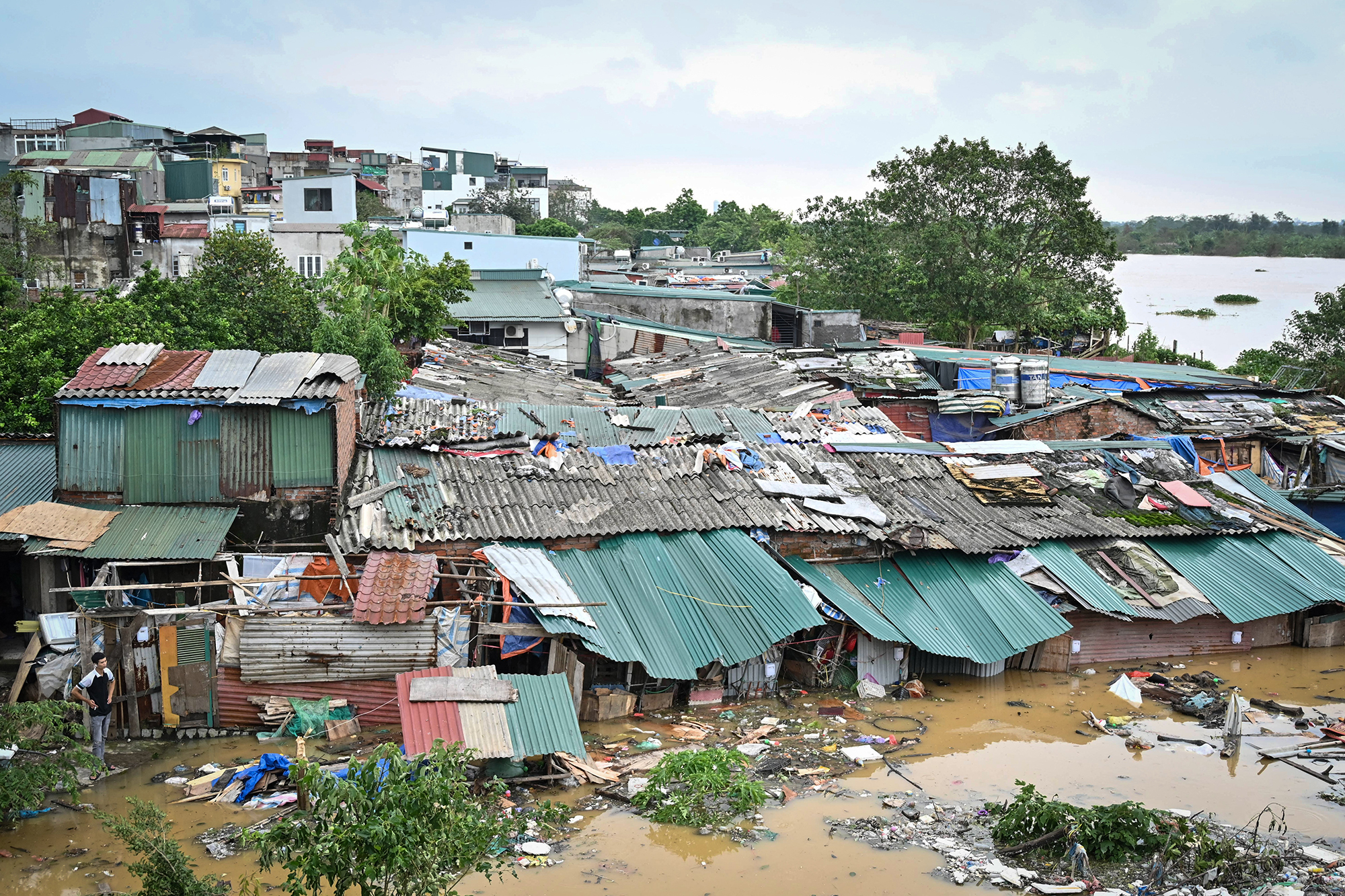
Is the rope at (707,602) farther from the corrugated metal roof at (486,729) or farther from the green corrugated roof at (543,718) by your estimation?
the corrugated metal roof at (486,729)

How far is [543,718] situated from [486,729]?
0.59 metres

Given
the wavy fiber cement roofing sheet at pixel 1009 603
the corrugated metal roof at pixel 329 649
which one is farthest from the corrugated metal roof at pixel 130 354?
the wavy fiber cement roofing sheet at pixel 1009 603

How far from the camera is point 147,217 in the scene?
35031 mm

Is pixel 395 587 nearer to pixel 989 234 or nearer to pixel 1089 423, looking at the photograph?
pixel 1089 423

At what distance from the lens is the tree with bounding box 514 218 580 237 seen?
5353 centimetres

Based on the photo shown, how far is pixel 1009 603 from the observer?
13562mm

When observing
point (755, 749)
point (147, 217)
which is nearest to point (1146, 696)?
point (755, 749)

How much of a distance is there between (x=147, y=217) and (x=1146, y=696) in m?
34.6

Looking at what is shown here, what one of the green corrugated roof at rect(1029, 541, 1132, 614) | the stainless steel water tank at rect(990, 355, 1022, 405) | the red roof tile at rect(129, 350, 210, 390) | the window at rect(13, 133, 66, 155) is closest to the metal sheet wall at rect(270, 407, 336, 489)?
the red roof tile at rect(129, 350, 210, 390)

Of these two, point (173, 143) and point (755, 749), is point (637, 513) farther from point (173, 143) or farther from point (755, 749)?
point (173, 143)

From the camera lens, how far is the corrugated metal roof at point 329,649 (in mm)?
10680

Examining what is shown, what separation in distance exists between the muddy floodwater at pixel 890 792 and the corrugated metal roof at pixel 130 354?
16.6ft

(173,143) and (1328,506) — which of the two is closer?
(1328,506)

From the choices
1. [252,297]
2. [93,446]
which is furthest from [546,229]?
[93,446]
